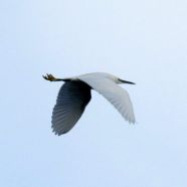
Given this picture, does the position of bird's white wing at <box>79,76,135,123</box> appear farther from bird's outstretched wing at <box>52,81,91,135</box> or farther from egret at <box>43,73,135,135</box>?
bird's outstretched wing at <box>52,81,91,135</box>

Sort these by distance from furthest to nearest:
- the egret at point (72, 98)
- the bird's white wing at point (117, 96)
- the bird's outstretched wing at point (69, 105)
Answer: the bird's outstretched wing at point (69, 105) < the egret at point (72, 98) < the bird's white wing at point (117, 96)

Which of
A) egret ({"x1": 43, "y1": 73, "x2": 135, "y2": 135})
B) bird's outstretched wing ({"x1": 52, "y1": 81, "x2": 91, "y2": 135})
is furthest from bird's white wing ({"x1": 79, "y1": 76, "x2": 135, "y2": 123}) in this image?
bird's outstretched wing ({"x1": 52, "y1": 81, "x2": 91, "y2": 135})

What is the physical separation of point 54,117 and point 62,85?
0.44 m

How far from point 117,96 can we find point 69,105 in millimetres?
2299

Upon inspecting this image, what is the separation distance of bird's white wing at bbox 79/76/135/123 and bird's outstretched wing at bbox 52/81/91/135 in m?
1.28

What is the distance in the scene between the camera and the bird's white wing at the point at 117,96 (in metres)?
7.67

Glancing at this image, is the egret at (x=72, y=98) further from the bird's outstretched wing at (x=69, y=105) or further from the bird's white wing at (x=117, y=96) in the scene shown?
the bird's white wing at (x=117, y=96)

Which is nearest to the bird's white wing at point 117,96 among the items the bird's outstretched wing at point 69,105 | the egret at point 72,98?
the egret at point 72,98

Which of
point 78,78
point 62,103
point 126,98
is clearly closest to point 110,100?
point 126,98

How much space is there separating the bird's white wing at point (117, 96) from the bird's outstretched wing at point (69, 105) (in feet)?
4.21

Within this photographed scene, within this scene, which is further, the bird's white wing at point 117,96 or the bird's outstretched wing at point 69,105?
the bird's outstretched wing at point 69,105

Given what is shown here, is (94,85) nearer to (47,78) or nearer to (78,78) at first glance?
(78,78)

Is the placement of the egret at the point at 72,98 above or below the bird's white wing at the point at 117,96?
below

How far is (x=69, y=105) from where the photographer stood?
33.5 feet
